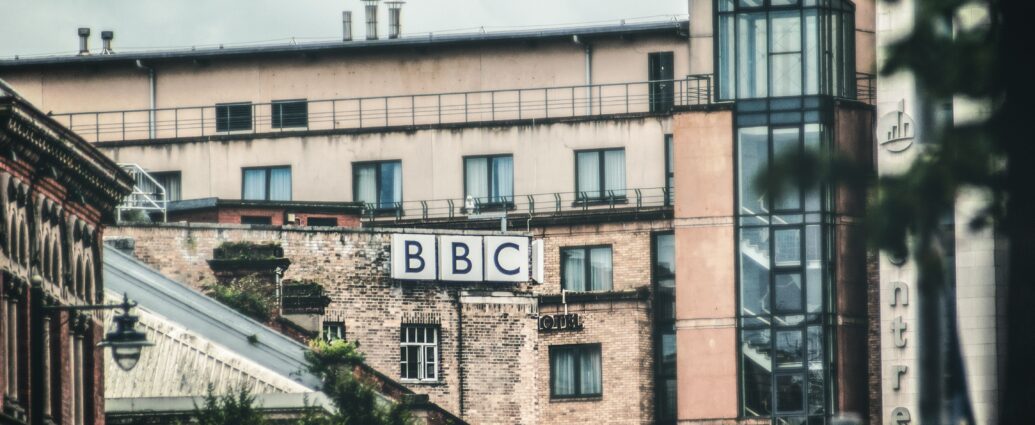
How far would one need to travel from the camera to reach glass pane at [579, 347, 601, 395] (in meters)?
73.9

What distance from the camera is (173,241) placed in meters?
63.4

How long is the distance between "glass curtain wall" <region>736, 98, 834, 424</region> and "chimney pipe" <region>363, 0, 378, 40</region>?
736 inches

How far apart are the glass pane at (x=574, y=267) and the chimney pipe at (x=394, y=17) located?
13.6 meters

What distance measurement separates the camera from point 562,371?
74312 millimetres

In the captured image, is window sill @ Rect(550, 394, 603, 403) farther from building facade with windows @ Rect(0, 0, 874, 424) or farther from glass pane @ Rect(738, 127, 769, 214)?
glass pane @ Rect(738, 127, 769, 214)

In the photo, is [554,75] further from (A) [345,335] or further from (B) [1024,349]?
(B) [1024,349]

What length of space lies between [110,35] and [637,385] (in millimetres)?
25431

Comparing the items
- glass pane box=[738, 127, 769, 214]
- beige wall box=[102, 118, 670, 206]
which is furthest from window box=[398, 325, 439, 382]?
beige wall box=[102, 118, 670, 206]

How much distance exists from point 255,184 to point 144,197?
9.52 meters

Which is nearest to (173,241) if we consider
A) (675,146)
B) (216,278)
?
(216,278)

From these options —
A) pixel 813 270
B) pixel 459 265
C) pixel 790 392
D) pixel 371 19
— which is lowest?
pixel 790 392

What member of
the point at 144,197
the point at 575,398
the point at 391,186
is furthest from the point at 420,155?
the point at 144,197

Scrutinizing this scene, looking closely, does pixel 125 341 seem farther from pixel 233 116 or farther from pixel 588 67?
pixel 233 116

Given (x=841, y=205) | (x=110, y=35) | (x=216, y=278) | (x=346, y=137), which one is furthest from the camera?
(x=110, y=35)
